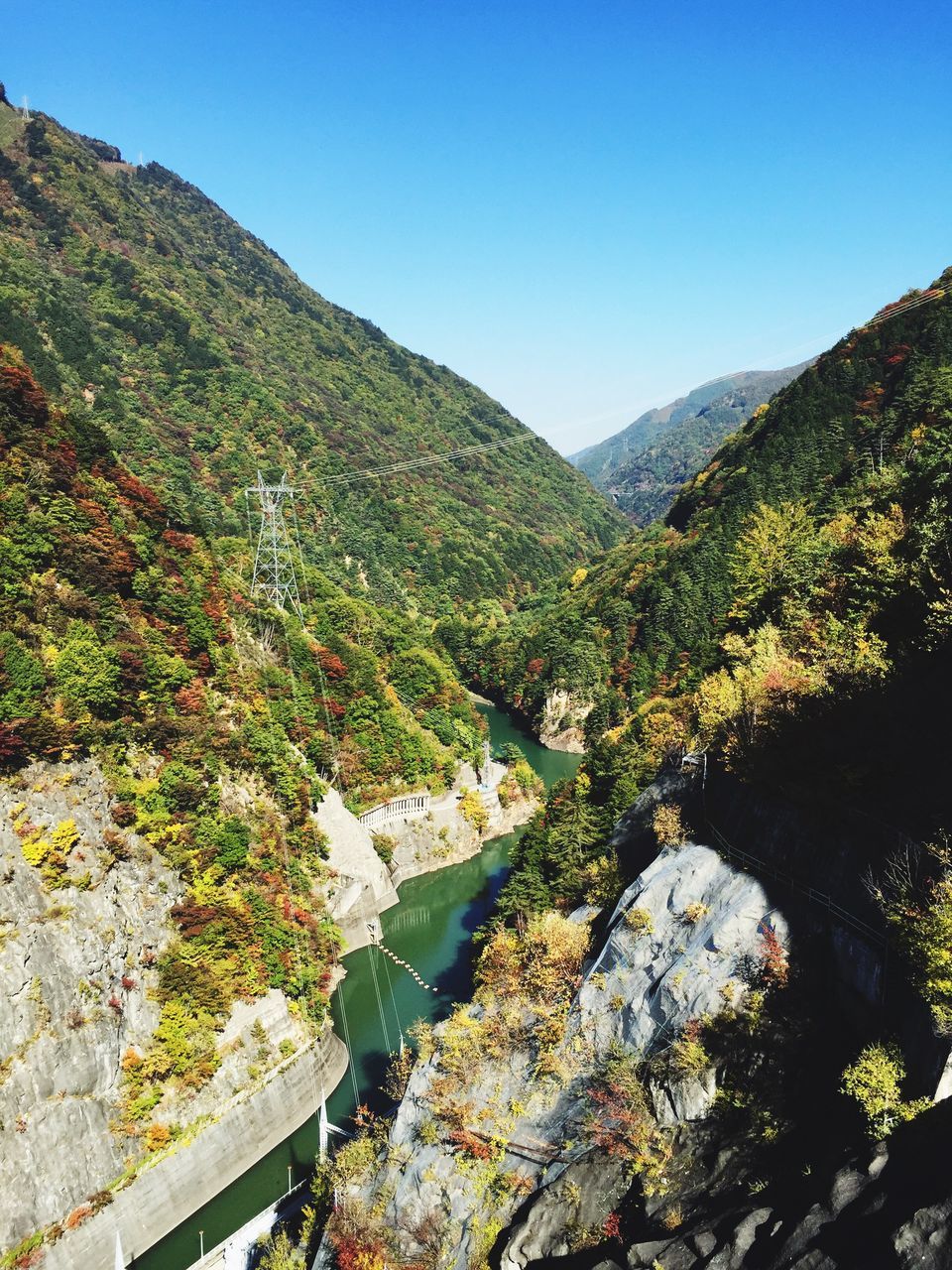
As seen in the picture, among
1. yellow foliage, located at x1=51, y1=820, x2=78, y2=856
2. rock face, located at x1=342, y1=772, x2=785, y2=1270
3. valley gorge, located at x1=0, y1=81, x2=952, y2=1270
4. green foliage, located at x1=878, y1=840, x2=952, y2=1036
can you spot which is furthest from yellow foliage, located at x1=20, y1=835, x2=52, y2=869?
green foliage, located at x1=878, y1=840, x2=952, y2=1036

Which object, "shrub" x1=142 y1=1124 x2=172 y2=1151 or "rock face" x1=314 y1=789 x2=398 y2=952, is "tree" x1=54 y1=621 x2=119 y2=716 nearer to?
"shrub" x1=142 y1=1124 x2=172 y2=1151

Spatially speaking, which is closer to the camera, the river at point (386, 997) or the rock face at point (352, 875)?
the river at point (386, 997)

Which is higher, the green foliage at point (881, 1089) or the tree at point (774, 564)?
the tree at point (774, 564)

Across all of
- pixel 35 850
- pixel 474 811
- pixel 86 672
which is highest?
pixel 86 672

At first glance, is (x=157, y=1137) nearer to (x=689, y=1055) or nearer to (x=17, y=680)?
(x=17, y=680)

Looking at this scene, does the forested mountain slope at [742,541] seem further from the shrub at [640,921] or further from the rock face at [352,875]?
the rock face at [352,875]

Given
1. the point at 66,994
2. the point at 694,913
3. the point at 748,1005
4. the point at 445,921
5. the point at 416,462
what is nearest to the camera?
the point at 748,1005

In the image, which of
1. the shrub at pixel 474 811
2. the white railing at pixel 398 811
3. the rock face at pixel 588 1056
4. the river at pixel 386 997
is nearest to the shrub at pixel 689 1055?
the rock face at pixel 588 1056

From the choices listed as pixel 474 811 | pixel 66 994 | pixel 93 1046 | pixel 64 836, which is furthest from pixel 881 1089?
pixel 474 811
